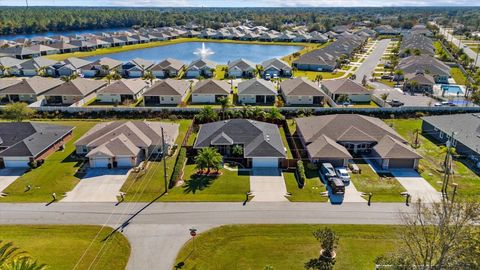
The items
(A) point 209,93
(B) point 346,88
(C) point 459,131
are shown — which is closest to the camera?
(C) point 459,131

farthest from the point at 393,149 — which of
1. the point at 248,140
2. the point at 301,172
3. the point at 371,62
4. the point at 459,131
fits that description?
the point at 371,62

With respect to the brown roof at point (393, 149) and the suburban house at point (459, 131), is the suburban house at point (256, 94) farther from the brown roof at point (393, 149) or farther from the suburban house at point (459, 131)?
the brown roof at point (393, 149)

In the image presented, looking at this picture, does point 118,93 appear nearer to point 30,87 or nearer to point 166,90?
point 166,90

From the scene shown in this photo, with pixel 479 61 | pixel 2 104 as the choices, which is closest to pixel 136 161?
pixel 2 104

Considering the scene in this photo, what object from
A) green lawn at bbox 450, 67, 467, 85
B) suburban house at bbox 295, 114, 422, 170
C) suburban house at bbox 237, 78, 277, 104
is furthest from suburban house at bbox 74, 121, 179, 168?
green lawn at bbox 450, 67, 467, 85

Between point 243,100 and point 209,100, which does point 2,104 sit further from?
point 243,100

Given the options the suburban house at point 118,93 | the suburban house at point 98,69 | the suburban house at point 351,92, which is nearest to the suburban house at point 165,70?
the suburban house at point 98,69

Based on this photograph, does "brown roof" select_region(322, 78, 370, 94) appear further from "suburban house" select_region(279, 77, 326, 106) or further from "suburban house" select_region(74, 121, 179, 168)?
"suburban house" select_region(74, 121, 179, 168)
